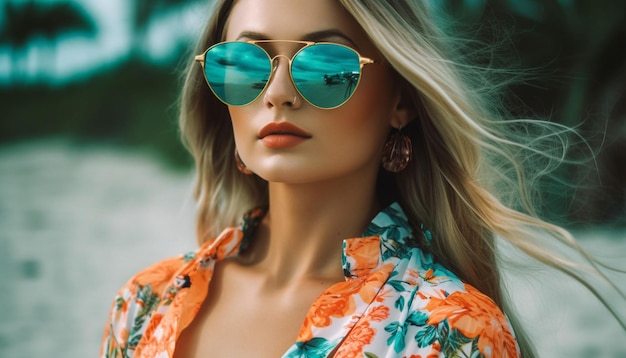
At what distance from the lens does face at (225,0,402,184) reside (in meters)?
1.63

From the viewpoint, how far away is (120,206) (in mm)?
3844

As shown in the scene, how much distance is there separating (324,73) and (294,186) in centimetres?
31

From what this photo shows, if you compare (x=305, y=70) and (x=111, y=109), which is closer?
(x=305, y=70)

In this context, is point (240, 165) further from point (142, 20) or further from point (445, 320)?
point (142, 20)

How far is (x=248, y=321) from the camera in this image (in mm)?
1756

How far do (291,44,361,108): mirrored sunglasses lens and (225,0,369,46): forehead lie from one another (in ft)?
0.19

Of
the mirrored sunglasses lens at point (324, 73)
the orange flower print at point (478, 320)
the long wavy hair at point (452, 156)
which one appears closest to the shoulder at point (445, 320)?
the orange flower print at point (478, 320)

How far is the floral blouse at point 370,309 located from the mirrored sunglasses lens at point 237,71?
37 centimetres

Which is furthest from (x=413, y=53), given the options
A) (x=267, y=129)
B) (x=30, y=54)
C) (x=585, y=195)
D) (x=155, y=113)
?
(x=30, y=54)

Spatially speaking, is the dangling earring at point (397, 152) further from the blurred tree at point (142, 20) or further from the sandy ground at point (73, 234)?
the blurred tree at point (142, 20)

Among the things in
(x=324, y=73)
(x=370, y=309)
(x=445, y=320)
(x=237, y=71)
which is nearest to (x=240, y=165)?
(x=237, y=71)

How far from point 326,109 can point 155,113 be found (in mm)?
2313

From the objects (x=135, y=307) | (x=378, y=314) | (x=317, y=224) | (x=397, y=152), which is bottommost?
(x=135, y=307)

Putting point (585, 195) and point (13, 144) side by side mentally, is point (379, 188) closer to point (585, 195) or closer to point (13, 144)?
point (585, 195)
